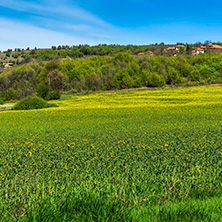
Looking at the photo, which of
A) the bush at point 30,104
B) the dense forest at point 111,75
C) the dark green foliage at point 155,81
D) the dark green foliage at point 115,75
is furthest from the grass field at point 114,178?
the dark green foliage at point 115,75

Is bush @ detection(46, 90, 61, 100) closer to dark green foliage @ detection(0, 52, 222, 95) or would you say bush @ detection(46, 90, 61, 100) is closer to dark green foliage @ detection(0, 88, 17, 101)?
dark green foliage @ detection(0, 52, 222, 95)

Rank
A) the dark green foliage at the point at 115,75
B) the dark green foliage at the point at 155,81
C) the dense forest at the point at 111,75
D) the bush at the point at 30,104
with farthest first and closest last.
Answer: the dark green foliage at the point at 115,75 → the dense forest at the point at 111,75 → the dark green foliage at the point at 155,81 → the bush at the point at 30,104

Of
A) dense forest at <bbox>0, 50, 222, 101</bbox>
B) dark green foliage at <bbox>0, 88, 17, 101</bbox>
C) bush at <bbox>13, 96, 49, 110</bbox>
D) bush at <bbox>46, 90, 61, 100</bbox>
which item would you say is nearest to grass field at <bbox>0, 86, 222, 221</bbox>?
bush at <bbox>13, 96, 49, 110</bbox>

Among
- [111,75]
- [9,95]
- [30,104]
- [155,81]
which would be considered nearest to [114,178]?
[30,104]

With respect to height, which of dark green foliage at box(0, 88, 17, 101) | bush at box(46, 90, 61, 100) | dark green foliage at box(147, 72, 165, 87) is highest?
dark green foliage at box(147, 72, 165, 87)

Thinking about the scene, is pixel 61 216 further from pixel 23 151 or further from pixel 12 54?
pixel 12 54

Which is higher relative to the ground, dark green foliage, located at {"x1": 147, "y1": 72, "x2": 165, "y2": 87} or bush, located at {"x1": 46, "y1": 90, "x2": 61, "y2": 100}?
dark green foliage, located at {"x1": 147, "y1": 72, "x2": 165, "y2": 87}

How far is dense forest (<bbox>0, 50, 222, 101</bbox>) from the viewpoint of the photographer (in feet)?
236

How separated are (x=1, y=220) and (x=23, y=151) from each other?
19.9 ft

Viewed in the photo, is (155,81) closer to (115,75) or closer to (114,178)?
(115,75)

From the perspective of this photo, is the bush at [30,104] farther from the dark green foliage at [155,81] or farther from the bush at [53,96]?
the dark green foliage at [155,81]

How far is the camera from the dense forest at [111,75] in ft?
236

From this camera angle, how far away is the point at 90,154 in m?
8.59

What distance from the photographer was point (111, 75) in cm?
7669
